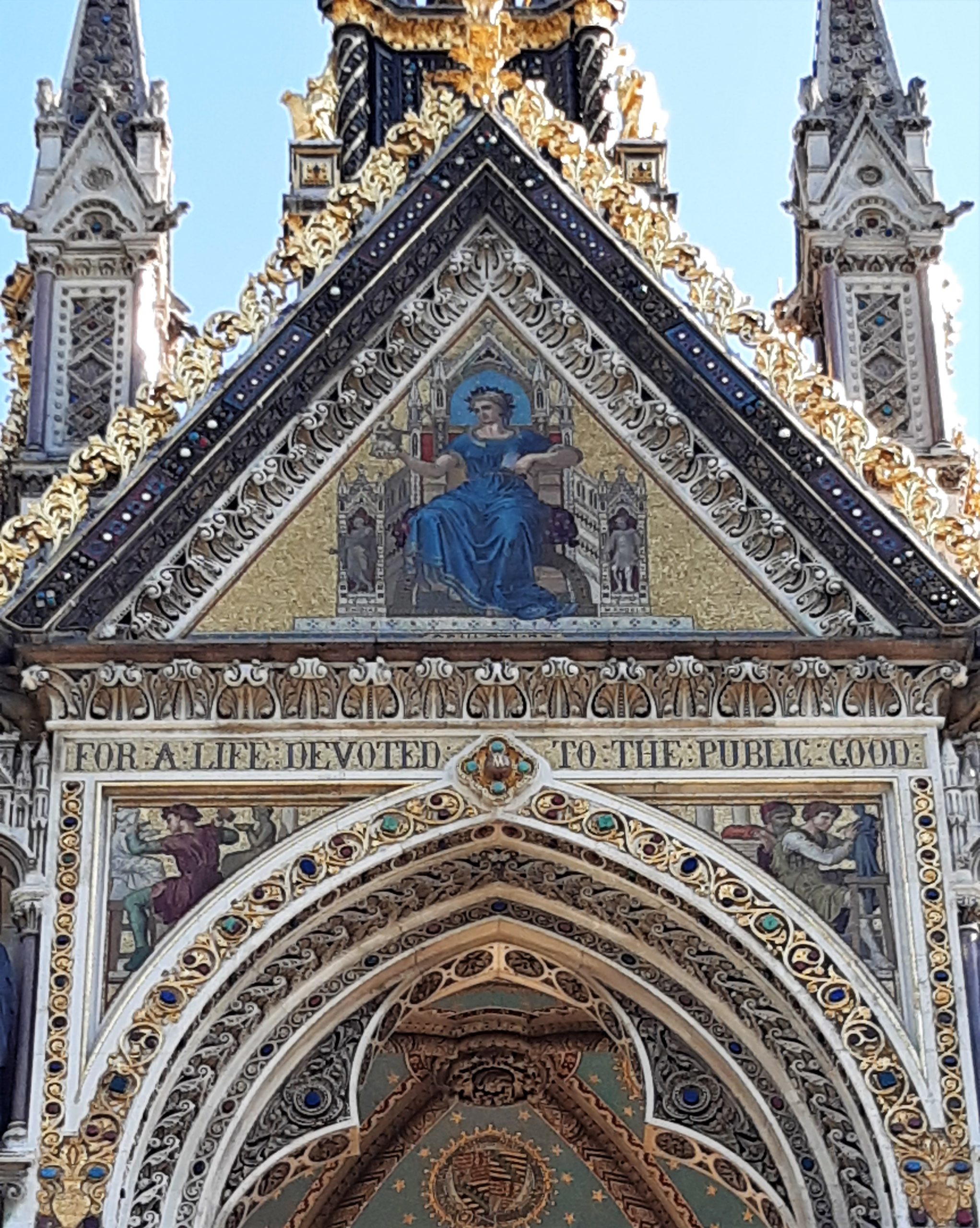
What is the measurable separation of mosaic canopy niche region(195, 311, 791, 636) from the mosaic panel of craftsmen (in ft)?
3.16

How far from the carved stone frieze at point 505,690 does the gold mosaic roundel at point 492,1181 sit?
4.31 m

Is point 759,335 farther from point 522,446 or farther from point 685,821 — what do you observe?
point 685,821

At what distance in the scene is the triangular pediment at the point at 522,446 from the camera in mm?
15438

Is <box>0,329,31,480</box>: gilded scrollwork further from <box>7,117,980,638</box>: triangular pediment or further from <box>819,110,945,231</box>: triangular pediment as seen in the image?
<box>819,110,945,231</box>: triangular pediment

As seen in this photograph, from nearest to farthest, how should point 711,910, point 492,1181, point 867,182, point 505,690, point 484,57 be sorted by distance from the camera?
point 711,910, point 505,690, point 484,57, point 867,182, point 492,1181

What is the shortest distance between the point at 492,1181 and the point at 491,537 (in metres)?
4.69

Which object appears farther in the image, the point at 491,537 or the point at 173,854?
the point at 491,537

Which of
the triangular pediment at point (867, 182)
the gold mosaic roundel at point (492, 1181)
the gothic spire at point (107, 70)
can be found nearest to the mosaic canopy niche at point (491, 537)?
the triangular pediment at point (867, 182)

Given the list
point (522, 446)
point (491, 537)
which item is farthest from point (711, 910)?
point (522, 446)

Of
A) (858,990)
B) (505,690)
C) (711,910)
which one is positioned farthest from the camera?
(505,690)

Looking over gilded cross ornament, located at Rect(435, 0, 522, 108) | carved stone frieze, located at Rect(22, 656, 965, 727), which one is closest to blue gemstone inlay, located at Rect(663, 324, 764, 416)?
carved stone frieze, located at Rect(22, 656, 965, 727)

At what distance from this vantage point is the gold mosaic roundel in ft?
61.0

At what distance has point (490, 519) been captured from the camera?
1595 cm

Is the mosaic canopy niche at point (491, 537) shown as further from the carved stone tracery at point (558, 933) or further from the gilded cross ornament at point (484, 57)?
the gilded cross ornament at point (484, 57)
